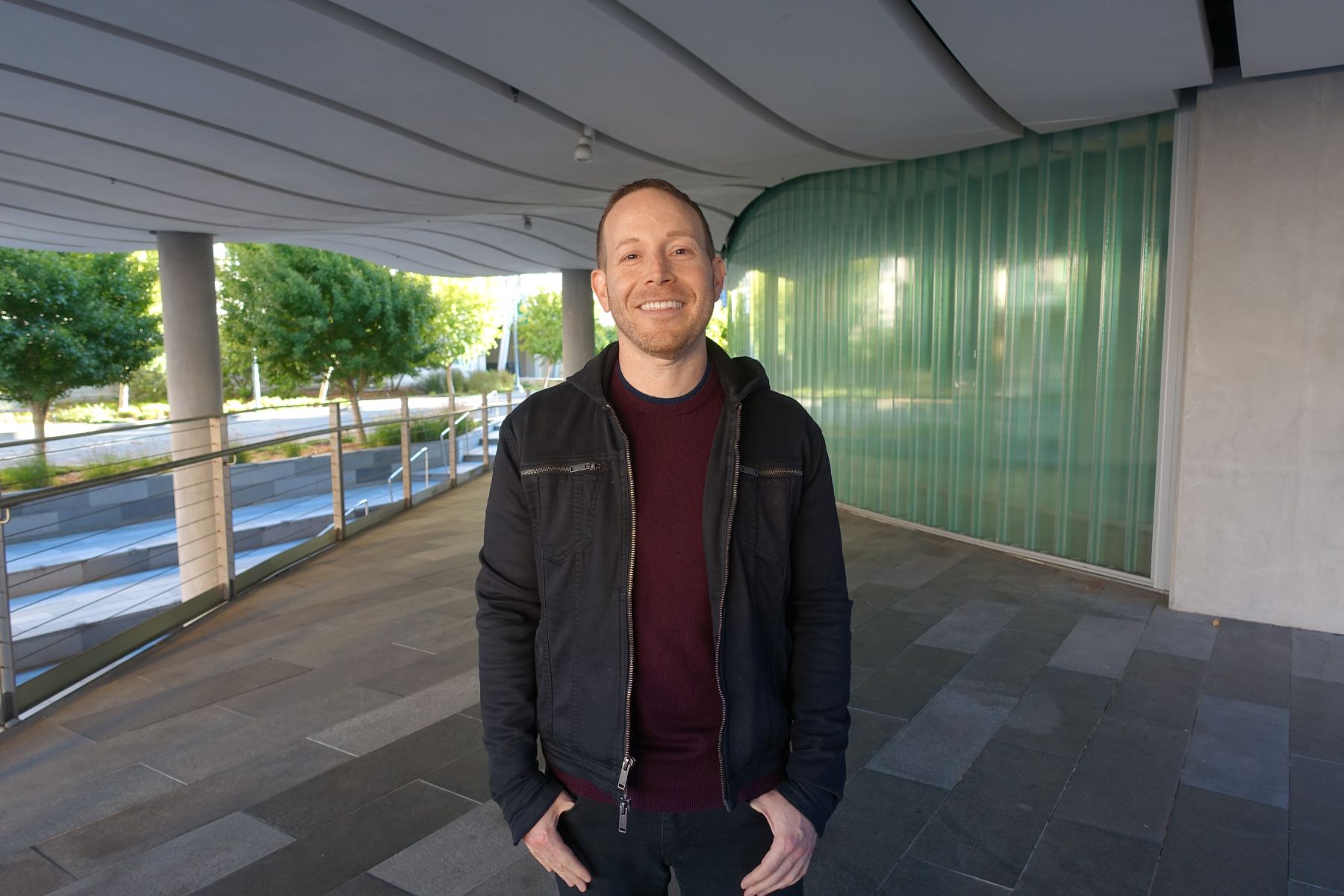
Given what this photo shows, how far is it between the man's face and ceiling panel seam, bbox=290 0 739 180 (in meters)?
3.92

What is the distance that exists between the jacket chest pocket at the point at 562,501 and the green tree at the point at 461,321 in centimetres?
2552

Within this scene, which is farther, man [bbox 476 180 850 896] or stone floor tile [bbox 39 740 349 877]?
stone floor tile [bbox 39 740 349 877]

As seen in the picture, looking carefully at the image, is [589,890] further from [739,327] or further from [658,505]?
[739,327]

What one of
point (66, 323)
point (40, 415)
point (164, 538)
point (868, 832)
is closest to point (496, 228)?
point (164, 538)

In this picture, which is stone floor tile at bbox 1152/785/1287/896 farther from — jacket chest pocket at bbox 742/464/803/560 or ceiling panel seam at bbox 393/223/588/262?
ceiling panel seam at bbox 393/223/588/262

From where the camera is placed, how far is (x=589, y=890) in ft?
5.40

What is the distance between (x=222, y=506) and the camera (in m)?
6.32

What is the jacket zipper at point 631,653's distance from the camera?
156 centimetres

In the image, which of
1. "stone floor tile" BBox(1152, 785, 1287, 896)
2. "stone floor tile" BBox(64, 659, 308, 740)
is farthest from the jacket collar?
"stone floor tile" BBox(64, 659, 308, 740)

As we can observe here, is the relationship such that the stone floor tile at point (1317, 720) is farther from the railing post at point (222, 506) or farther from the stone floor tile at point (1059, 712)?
the railing post at point (222, 506)

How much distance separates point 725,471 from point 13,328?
22.6 m

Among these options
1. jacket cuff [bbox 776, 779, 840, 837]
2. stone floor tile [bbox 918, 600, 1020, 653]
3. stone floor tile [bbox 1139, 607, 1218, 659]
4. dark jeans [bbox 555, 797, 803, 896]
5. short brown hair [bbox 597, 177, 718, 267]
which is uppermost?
short brown hair [bbox 597, 177, 718, 267]

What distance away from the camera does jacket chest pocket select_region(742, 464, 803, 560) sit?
163 centimetres

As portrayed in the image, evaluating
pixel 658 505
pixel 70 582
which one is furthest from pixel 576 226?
pixel 658 505
